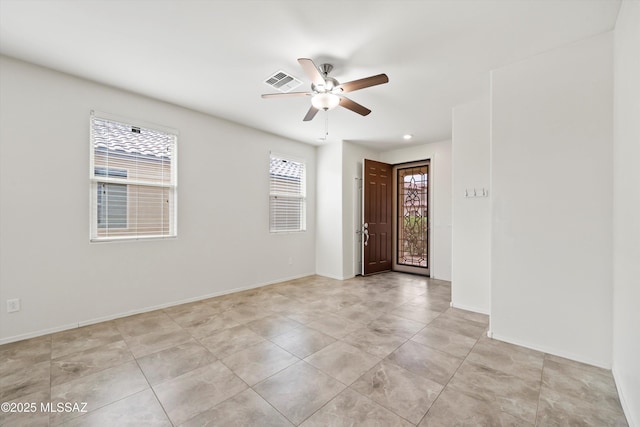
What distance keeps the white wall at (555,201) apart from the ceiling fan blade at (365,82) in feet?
4.42

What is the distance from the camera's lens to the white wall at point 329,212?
518cm

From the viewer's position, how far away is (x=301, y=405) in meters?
1.73

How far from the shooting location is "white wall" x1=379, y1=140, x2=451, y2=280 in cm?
513

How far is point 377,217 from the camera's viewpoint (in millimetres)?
5602

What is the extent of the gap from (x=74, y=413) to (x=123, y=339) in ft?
3.48

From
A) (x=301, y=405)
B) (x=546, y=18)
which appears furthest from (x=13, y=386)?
(x=546, y=18)

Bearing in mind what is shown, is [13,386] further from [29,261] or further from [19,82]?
[19,82]

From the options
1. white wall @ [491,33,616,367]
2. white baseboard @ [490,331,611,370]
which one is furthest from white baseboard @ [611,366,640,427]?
white wall @ [491,33,616,367]

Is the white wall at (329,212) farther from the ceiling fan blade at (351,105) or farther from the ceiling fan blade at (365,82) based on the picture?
the ceiling fan blade at (365,82)

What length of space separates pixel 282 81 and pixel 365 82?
1.00 meters

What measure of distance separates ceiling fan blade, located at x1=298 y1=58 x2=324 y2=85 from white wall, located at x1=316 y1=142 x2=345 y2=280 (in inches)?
112

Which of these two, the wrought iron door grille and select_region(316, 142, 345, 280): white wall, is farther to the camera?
the wrought iron door grille

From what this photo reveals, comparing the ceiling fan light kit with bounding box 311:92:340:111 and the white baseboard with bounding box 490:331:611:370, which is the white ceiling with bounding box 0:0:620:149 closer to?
the ceiling fan light kit with bounding box 311:92:340:111

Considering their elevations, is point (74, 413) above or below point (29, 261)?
below
